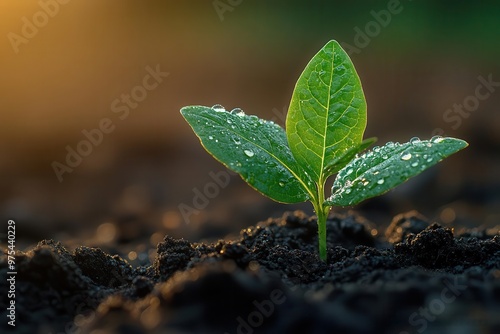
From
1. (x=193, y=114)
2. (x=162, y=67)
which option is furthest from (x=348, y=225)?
(x=162, y=67)

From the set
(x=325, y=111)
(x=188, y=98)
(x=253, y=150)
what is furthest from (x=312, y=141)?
(x=188, y=98)

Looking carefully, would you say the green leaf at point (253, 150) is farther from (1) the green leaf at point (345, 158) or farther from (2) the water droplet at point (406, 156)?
(2) the water droplet at point (406, 156)

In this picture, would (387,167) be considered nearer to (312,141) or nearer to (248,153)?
(312,141)

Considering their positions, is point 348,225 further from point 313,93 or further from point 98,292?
point 98,292

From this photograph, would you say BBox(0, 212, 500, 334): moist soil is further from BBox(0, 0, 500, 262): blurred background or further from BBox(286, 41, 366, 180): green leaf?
BBox(0, 0, 500, 262): blurred background

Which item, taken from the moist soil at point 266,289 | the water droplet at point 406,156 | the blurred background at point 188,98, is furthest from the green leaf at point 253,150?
the blurred background at point 188,98

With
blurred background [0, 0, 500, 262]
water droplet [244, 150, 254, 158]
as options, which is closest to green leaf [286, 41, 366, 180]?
water droplet [244, 150, 254, 158]
